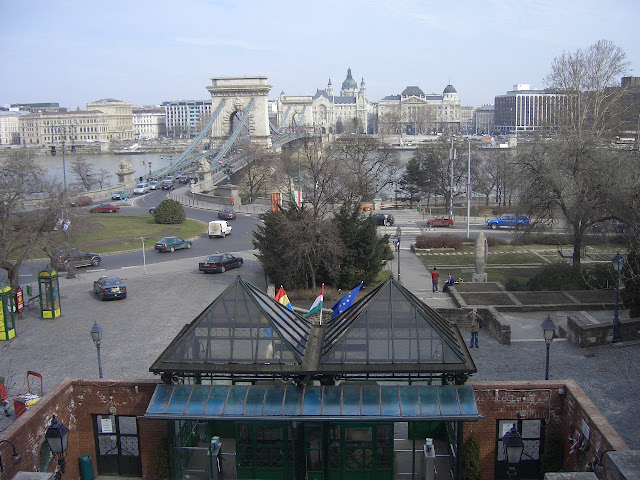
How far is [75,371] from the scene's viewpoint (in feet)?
59.7

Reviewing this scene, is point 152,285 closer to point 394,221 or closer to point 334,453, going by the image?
point 334,453

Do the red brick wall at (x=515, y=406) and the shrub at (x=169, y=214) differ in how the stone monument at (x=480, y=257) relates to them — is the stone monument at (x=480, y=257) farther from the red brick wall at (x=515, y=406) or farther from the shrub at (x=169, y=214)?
the shrub at (x=169, y=214)

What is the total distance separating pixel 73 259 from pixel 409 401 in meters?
24.9

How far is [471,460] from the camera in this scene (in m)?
12.0

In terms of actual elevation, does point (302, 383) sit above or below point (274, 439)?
above

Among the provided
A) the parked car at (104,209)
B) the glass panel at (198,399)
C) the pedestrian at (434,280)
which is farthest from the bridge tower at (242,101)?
the glass panel at (198,399)

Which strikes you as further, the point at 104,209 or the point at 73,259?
the point at 104,209

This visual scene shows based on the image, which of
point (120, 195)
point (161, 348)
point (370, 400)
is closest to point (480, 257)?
point (161, 348)

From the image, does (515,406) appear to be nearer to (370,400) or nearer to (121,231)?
(370,400)

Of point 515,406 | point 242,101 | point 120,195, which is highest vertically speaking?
point 242,101

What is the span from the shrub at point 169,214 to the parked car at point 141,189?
2029 centimetres

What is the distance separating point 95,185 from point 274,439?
253ft

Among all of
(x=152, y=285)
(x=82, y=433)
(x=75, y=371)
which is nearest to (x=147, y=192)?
(x=152, y=285)

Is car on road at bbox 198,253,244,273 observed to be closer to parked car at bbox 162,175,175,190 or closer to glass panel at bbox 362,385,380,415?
glass panel at bbox 362,385,380,415
